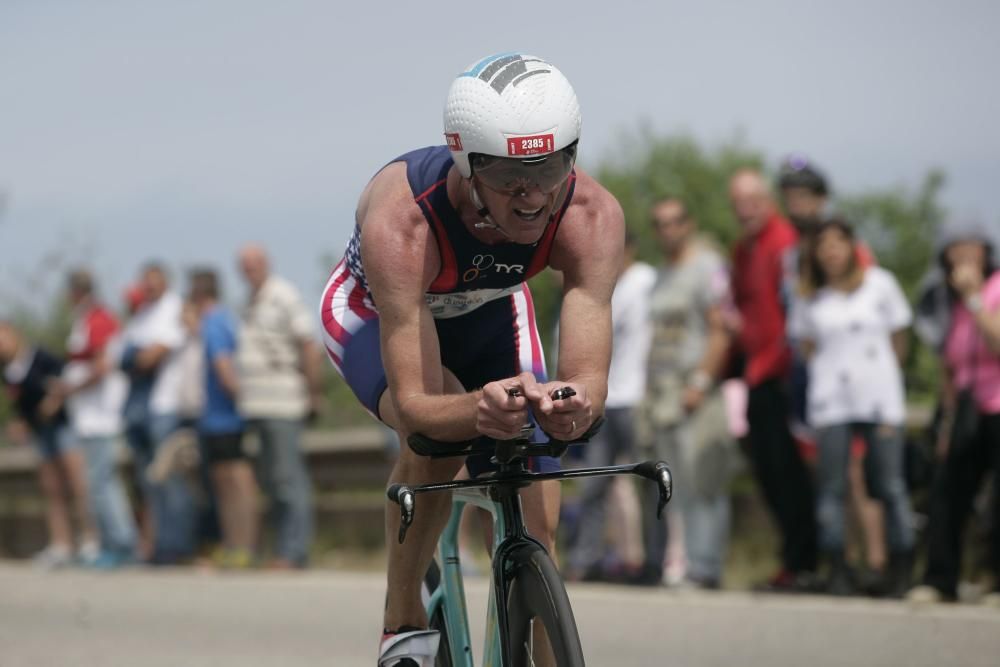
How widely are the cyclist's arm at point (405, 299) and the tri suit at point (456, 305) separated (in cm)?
8

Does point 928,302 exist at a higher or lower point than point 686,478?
higher

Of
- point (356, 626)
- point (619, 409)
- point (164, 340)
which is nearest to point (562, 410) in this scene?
point (356, 626)

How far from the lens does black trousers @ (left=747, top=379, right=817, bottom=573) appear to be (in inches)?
379

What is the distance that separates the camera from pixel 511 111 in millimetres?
4441

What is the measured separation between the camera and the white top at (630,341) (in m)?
10.5

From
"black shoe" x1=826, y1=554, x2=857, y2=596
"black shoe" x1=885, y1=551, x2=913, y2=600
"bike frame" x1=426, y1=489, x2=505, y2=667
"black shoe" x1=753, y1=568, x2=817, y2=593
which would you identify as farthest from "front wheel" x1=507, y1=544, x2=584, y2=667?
"black shoe" x1=753, y1=568, x2=817, y2=593

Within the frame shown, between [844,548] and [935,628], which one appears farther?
[844,548]

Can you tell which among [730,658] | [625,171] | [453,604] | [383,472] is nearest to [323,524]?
[383,472]

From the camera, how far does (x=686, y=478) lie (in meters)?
9.96

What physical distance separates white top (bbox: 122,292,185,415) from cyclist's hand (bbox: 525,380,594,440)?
9357 millimetres

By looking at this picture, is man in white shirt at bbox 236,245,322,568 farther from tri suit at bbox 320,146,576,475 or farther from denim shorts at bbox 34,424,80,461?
tri suit at bbox 320,146,576,475

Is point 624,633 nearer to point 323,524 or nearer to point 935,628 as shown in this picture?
point 935,628

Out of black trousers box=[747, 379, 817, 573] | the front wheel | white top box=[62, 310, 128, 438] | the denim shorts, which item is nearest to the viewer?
the front wheel

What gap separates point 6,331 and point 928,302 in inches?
375
